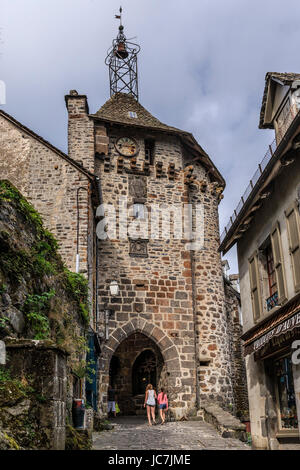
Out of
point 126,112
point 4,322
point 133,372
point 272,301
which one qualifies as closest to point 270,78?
point 272,301

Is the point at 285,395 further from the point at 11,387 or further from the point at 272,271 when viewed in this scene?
the point at 11,387

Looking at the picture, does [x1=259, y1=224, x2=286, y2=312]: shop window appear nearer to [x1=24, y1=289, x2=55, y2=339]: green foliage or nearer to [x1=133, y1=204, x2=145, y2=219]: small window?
[x1=24, y1=289, x2=55, y2=339]: green foliage

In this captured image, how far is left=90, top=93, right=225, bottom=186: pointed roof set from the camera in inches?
693

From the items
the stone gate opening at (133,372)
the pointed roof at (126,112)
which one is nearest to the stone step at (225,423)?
the stone gate opening at (133,372)

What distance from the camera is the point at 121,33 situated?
24.0 m

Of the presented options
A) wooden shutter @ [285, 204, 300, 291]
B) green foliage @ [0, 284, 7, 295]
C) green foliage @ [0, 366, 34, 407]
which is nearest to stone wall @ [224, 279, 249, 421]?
wooden shutter @ [285, 204, 300, 291]

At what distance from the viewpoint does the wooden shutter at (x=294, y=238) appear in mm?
8328

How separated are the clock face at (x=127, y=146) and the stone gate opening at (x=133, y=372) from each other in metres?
6.82

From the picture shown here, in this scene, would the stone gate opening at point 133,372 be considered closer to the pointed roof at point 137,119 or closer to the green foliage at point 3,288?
the pointed roof at point 137,119

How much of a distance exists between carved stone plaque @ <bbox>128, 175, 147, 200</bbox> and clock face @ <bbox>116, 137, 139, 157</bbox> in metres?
0.86

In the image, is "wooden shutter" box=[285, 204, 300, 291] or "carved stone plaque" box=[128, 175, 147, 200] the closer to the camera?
"wooden shutter" box=[285, 204, 300, 291]


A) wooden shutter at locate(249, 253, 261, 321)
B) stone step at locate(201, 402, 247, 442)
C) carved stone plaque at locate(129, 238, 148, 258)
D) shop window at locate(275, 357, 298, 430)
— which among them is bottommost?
stone step at locate(201, 402, 247, 442)

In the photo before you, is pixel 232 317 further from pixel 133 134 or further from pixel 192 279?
pixel 133 134

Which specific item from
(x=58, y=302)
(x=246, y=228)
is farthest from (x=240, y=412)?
(x=58, y=302)
